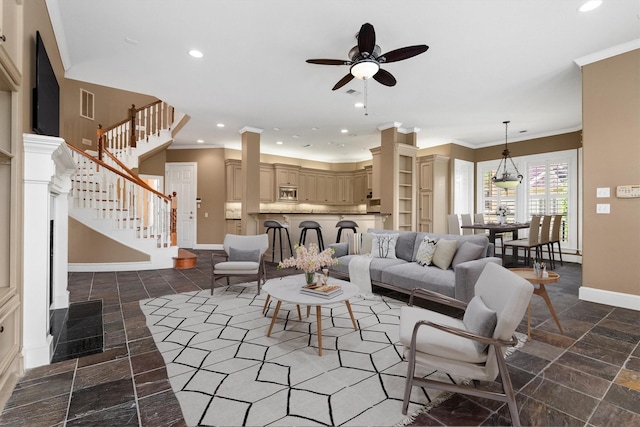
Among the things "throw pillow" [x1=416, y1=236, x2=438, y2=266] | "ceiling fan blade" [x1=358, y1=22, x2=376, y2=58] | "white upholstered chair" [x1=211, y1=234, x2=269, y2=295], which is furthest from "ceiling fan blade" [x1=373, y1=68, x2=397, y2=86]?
"white upholstered chair" [x1=211, y1=234, x2=269, y2=295]

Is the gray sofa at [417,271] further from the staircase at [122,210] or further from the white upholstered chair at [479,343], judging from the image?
the staircase at [122,210]

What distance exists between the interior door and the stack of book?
690 cm

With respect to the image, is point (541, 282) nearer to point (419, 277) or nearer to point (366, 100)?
point (419, 277)

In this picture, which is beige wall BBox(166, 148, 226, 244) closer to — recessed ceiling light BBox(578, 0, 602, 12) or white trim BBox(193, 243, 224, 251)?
white trim BBox(193, 243, 224, 251)

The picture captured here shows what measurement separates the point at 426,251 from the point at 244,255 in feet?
8.39

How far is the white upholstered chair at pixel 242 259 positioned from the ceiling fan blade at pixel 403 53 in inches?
114

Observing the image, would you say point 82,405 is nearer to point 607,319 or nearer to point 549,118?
point 607,319

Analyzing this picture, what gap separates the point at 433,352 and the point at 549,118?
6699 millimetres

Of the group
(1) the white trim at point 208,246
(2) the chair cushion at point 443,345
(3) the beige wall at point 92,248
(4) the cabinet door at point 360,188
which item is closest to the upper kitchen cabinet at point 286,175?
(4) the cabinet door at point 360,188

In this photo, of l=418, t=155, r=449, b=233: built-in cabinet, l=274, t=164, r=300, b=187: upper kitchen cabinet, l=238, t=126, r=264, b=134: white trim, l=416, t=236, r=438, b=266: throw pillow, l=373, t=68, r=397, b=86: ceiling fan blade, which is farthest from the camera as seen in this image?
l=274, t=164, r=300, b=187: upper kitchen cabinet

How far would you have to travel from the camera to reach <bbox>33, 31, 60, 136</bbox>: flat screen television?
7.70 ft

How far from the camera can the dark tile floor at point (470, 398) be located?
1.67 meters

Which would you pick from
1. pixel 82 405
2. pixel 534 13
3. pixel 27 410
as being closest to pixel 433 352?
pixel 82 405

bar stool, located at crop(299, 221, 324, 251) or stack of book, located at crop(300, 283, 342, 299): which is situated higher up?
bar stool, located at crop(299, 221, 324, 251)
